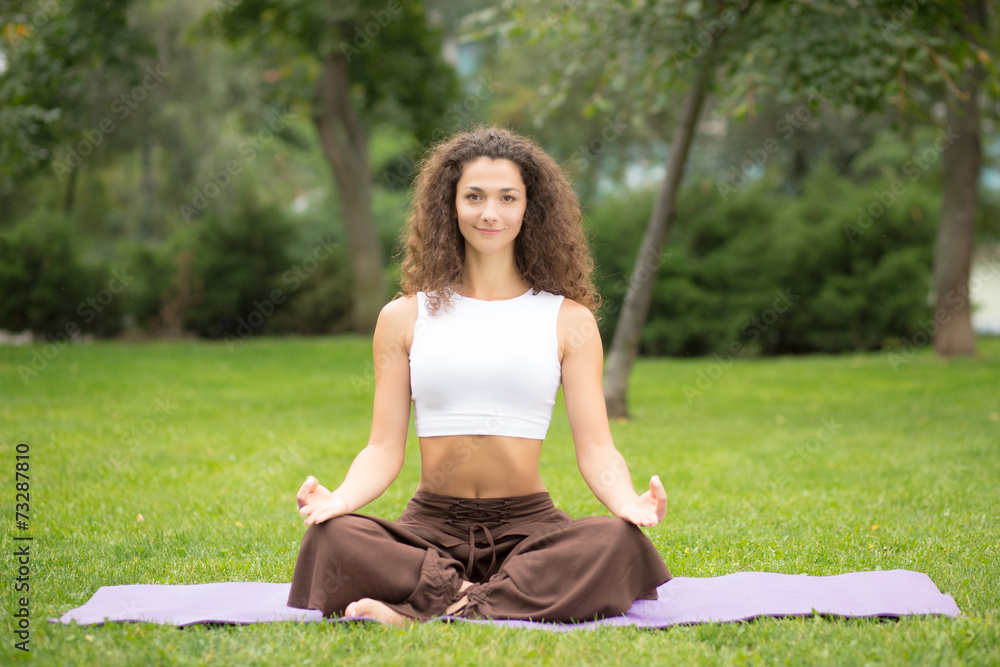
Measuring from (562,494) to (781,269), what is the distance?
940cm

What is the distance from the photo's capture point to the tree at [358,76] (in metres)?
12.9

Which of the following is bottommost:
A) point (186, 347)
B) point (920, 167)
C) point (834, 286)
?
point (186, 347)

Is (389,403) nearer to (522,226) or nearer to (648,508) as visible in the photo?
(522,226)

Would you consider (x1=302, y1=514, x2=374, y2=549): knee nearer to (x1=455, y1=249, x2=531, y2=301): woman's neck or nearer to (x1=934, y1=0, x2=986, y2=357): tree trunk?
(x1=455, y1=249, x2=531, y2=301): woman's neck

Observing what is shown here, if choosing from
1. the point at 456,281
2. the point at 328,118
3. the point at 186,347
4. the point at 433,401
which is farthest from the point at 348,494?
the point at 328,118

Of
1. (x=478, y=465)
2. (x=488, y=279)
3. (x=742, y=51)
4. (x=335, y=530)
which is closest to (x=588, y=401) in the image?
(x=478, y=465)

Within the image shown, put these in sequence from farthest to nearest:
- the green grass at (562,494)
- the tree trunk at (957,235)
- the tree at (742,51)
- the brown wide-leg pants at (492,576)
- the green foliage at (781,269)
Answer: the green foliage at (781,269) → the tree trunk at (957,235) → the tree at (742,51) → the brown wide-leg pants at (492,576) → the green grass at (562,494)

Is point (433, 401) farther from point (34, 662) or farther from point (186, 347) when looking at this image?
point (186, 347)

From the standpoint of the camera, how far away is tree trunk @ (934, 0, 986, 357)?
448 inches

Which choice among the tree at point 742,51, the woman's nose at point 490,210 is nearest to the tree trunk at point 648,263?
the tree at point 742,51

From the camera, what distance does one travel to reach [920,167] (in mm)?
16562

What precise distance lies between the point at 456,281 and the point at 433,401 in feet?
1.52

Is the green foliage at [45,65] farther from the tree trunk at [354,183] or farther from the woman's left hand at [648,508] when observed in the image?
the woman's left hand at [648,508]

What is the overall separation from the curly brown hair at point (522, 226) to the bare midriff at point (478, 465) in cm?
54
